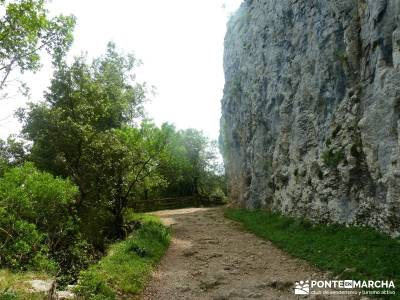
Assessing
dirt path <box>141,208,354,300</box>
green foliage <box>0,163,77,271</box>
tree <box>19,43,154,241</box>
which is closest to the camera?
dirt path <box>141,208,354,300</box>

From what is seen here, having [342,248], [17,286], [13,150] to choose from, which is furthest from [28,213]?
[13,150]

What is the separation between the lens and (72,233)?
18266 mm

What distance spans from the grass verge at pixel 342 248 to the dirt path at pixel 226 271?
0.57 meters

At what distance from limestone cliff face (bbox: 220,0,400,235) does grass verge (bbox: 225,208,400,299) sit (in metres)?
0.71

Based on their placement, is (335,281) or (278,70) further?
(278,70)

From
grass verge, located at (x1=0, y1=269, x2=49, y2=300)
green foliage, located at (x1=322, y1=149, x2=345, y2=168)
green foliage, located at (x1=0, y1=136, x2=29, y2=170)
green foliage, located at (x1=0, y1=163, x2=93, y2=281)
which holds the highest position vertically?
green foliage, located at (x1=0, y1=136, x2=29, y2=170)

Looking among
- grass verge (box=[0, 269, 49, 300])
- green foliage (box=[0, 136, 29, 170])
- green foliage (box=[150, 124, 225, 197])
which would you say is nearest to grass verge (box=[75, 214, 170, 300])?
grass verge (box=[0, 269, 49, 300])

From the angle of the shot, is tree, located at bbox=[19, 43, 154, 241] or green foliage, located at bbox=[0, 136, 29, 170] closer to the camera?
tree, located at bbox=[19, 43, 154, 241]

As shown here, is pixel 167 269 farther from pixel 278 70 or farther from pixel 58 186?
pixel 278 70

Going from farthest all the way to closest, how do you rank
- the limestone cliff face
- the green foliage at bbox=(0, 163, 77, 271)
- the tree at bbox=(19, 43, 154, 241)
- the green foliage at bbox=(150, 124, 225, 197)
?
the green foliage at bbox=(150, 124, 225, 197)
the tree at bbox=(19, 43, 154, 241)
the limestone cliff face
the green foliage at bbox=(0, 163, 77, 271)

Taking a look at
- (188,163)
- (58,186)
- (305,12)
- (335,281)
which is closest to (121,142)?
(58,186)

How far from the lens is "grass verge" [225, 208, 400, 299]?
10620 millimetres

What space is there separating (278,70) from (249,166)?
10.6 m

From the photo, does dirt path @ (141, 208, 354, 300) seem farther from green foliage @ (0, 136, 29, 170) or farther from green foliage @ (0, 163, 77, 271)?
green foliage @ (0, 136, 29, 170)
